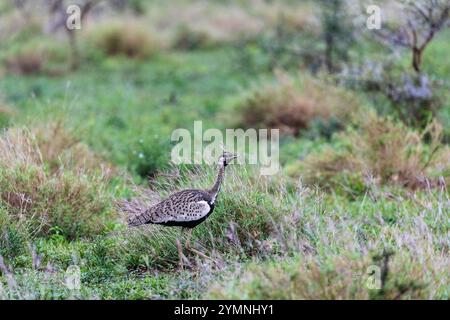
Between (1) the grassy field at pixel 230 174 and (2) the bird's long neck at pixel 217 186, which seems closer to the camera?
(1) the grassy field at pixel 230 174

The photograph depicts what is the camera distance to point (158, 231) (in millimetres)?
7066

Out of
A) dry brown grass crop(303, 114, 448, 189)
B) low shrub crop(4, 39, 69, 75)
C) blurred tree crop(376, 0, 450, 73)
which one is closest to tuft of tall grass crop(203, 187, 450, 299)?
dry brown grass crop(303, 114, 448, 189)

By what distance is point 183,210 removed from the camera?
21.4 ft

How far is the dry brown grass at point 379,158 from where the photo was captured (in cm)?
954

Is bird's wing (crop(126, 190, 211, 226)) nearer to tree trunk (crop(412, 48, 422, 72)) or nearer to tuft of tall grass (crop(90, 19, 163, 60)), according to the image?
tree trunk (crop(412, 48, 422, 72))

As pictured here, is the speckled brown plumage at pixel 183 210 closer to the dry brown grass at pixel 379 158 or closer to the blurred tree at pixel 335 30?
the dry brown grass at pixel 379 158

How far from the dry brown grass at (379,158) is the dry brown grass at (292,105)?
9.31 feet

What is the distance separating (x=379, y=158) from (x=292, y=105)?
12.6ft

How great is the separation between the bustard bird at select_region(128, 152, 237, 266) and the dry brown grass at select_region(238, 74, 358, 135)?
21.2ft

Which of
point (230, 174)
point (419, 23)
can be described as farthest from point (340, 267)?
point (419, 23)

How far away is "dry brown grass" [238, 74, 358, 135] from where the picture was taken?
13.2m

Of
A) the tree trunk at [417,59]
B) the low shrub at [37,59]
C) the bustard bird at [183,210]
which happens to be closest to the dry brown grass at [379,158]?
the tree trunk at [417,59]
